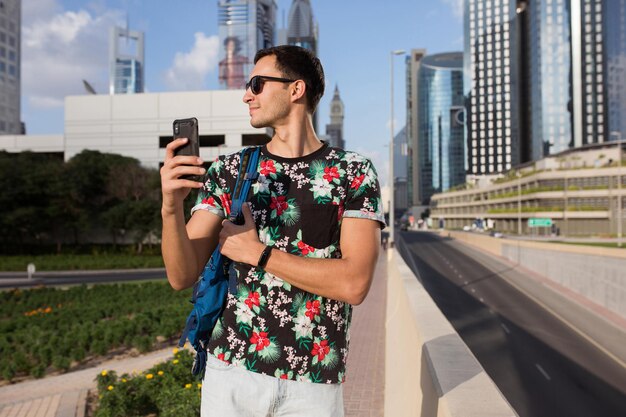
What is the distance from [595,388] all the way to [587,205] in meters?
61.0

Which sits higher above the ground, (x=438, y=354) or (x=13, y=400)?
(x=438, y=354)

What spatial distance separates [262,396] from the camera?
1921mm

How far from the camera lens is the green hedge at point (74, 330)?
990cm

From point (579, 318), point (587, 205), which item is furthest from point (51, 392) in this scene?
point (587, 205)

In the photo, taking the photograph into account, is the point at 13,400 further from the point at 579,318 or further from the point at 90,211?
the point at 90,211

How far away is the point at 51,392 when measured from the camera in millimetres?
7805

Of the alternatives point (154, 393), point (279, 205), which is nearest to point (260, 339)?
point (279, 205)

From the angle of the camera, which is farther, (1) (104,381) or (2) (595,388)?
(2) (595,388)

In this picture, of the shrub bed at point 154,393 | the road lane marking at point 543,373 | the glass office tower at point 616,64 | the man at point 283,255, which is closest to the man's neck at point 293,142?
the man at point 283,255

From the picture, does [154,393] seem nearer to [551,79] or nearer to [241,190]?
[241,190]

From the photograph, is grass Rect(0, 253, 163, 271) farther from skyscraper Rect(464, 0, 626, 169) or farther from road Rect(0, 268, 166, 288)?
skyscraper Rect(464, 0, 626, 169)

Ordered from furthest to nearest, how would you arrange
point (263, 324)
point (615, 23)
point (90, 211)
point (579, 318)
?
point (615, 23)
point (90, 211)
point (579, 318)
point (263, 324)

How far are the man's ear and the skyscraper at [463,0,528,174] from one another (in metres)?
161

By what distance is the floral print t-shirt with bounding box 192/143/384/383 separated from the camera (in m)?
1.94
